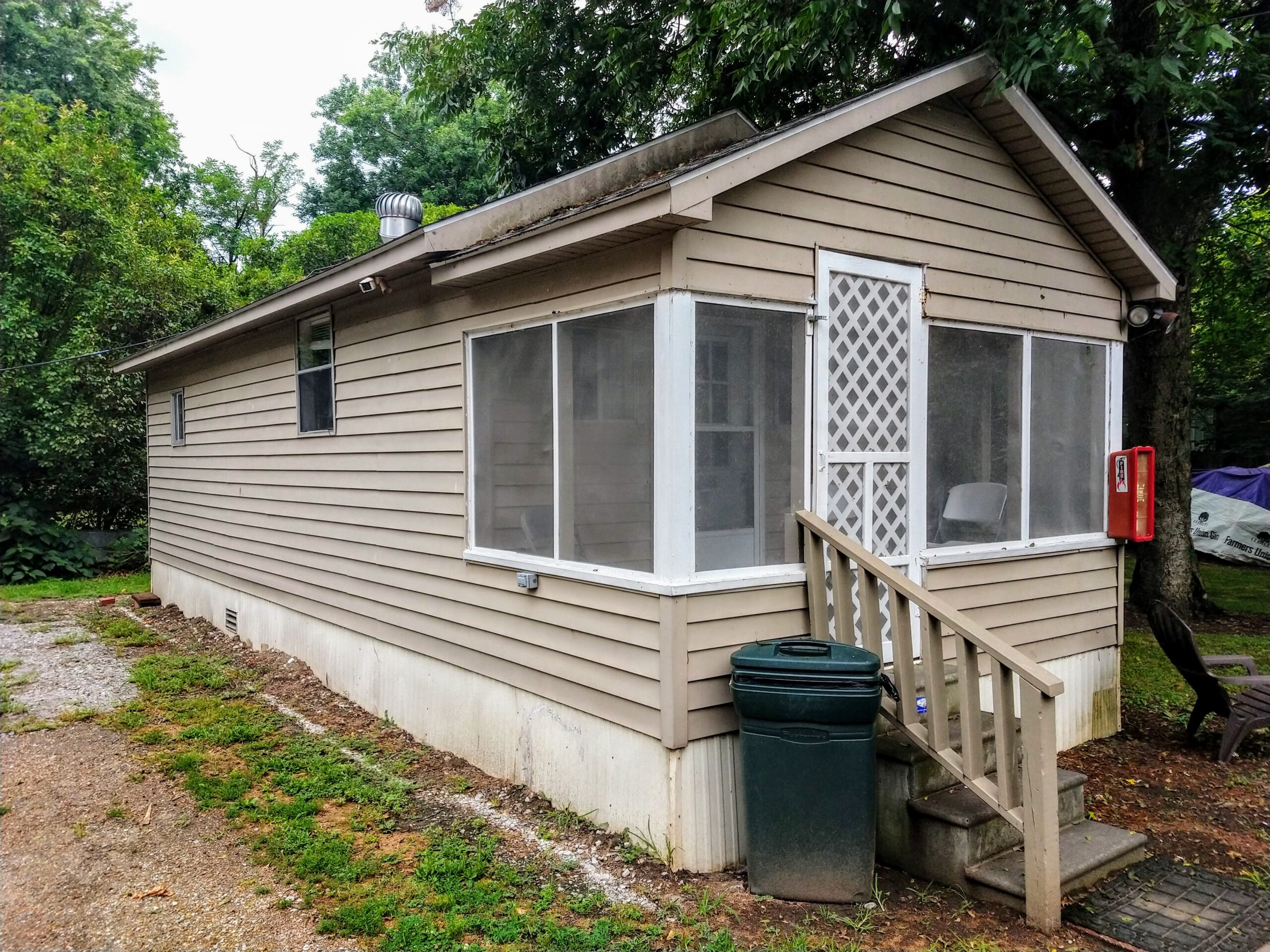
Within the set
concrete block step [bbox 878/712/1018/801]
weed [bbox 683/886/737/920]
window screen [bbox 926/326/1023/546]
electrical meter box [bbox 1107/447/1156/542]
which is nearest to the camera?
weed [bbox 683/886/737/920]

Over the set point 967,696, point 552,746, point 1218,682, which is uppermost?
point 967,696

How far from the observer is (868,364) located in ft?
15.1

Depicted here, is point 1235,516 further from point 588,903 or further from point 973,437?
point 588,903

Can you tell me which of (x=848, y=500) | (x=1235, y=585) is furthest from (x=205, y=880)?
(x=1235, y=585)

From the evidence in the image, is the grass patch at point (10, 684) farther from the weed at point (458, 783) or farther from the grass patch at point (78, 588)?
the grass patch at point (78, 588)

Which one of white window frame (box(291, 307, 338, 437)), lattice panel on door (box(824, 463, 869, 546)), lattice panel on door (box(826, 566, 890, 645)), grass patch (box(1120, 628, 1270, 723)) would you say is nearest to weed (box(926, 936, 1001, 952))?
lattice panel on door (box(826, 566, 890, 645))

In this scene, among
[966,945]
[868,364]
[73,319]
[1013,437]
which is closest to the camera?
[966,945]

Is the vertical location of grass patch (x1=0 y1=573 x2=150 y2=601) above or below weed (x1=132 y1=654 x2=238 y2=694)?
below

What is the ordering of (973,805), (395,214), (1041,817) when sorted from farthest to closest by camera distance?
(395,214), (973,805), (1041,817)

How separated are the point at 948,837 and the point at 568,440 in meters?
2.62

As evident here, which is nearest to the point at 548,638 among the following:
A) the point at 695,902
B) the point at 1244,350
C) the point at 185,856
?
the point at 695,902

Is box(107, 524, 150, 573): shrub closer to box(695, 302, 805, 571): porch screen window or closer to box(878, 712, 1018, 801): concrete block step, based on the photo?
box(695, 302, 805, 571): porch screen window

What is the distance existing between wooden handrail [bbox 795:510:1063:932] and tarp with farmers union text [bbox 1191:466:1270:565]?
1246 cm

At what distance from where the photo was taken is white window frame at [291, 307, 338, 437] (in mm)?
7082
